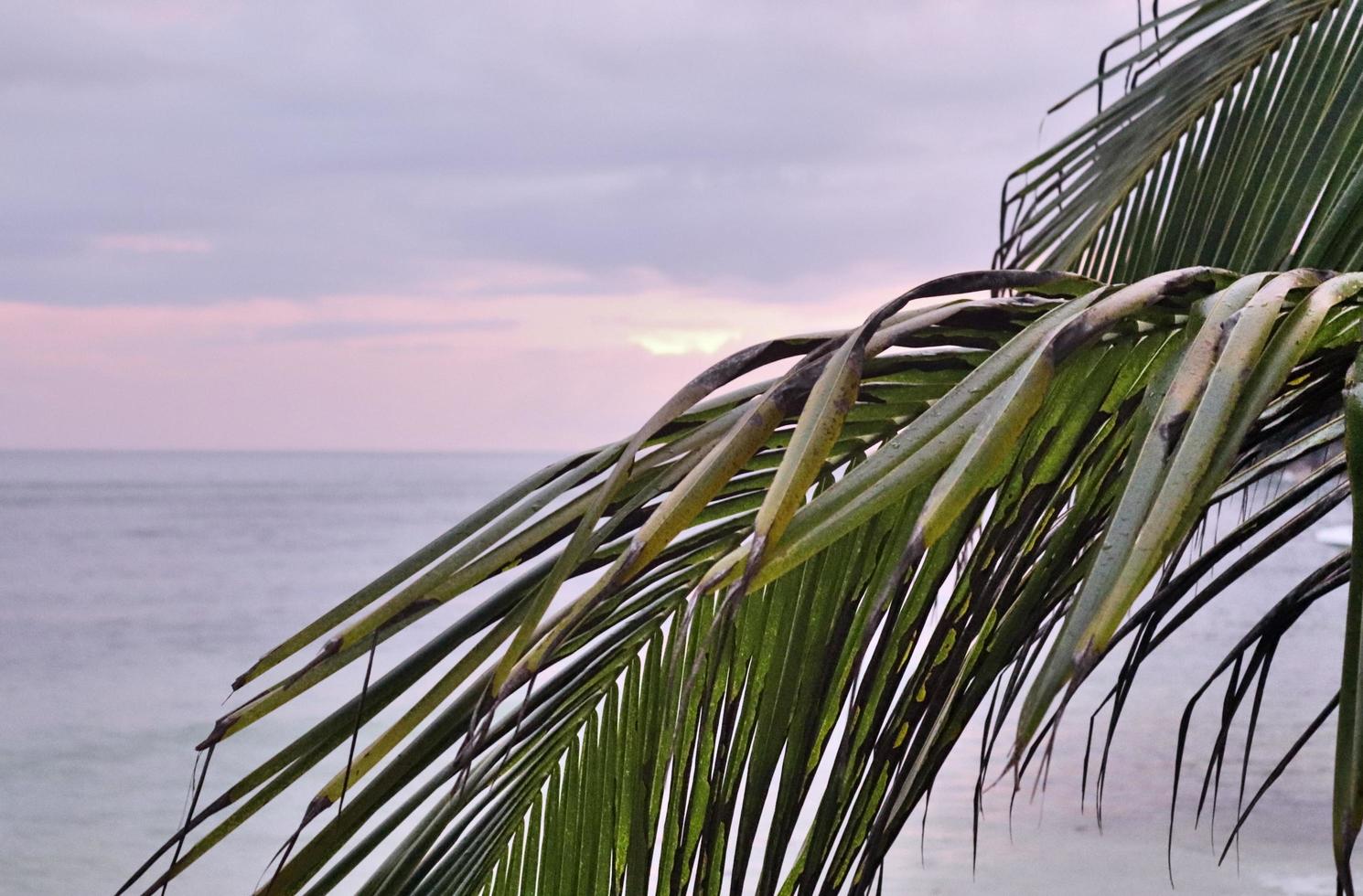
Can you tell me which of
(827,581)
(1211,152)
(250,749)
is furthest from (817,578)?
(250,749)

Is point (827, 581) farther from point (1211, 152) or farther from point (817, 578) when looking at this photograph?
point (1211, 152)

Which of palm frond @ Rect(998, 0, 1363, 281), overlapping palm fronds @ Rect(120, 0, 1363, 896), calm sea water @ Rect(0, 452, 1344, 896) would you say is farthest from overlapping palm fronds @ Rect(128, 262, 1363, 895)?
calm sea water @ Rect(0, 452, 1344, 896)

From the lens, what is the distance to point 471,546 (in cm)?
54

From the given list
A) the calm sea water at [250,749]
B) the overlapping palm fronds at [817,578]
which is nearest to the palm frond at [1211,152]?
the overlapping palm fronds at [817,578]

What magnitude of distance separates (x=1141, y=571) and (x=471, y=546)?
0.94 ft

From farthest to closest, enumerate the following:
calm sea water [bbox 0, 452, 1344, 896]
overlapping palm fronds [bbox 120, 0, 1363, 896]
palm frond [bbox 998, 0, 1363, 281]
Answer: calm sea water [bbox 0, 452, 1344, 896], palm frond [bbox 998, 0, 1363, 281], overlapping palm fronds [bbox 120, 0, 1363, 896]

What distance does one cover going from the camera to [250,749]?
9375 mm

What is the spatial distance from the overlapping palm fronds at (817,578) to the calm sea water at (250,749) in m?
2.24

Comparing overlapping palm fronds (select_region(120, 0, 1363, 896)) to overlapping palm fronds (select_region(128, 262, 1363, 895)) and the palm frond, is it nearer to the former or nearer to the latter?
overlapping palm fronds (select_region(128, 262, 1363, 895))

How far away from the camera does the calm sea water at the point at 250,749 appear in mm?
6137

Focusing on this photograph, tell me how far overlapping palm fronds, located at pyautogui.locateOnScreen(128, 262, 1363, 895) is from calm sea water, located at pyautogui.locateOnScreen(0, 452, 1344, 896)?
7.36 feet

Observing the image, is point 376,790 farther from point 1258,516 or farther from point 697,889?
point 1258,516

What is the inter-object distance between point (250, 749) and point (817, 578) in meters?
9.42

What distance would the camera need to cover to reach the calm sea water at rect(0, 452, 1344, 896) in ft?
20.1
